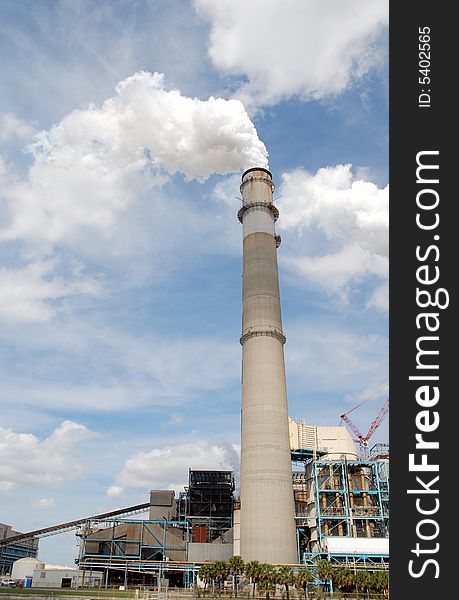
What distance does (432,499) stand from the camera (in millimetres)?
13508

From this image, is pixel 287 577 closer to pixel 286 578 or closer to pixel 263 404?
pixel 286 578

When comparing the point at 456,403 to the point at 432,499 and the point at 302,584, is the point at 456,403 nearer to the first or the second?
the point at 432,499

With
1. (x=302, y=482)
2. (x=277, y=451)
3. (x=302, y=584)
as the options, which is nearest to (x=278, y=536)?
(x=302, y=584)

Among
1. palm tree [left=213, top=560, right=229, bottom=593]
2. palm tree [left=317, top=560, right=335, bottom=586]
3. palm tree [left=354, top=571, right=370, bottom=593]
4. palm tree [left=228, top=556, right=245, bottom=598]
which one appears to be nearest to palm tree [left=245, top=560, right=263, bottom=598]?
palm tree [left=228, top=556, right=245, bottom=598]

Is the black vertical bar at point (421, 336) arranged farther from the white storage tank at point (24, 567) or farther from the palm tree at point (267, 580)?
the white storage tank at point (24, 567)

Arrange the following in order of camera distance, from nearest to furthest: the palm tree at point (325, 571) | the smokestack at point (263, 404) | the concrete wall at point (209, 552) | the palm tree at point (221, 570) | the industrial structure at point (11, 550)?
the palm tree at point (325, 571)
the palm tree at point (221, 570)
the smokestack at point (263, 404)
the concrete wall at point (209, 552)
the industrial structure at point (11, 550)

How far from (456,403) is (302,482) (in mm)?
79775

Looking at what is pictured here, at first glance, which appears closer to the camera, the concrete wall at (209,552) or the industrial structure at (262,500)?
the industrial structure at (262,500)

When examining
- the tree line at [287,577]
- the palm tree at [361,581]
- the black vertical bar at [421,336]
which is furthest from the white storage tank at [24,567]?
the black vertical bar at [421,336]

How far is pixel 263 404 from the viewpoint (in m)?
68.4

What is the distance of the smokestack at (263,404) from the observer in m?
63.3

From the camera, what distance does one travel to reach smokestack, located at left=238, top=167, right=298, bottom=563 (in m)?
63.3

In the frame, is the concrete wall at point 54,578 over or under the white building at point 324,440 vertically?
under

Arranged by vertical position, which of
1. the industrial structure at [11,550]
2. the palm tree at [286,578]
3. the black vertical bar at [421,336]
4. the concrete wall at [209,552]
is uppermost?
the black vertical bar at [421,336]
